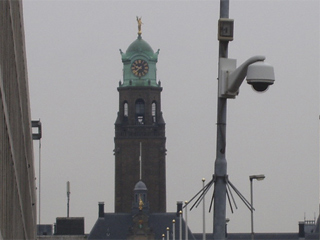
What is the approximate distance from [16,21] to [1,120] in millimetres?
10022

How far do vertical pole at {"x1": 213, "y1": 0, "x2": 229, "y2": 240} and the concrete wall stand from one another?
14335 millimetres

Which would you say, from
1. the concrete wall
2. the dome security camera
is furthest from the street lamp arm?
the concrete wall

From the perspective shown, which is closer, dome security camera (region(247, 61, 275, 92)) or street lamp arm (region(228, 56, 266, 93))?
dome security camera (region(247, 61, 275, 92))

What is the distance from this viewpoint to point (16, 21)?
44281 millimetres

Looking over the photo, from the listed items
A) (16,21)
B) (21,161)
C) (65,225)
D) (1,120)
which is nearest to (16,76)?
(16,21)

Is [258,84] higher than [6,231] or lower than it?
higher

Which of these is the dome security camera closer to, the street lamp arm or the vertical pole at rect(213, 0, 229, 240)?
the street lamp arm

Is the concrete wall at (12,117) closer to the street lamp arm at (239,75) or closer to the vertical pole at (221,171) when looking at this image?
the vertical pole at (221,171)

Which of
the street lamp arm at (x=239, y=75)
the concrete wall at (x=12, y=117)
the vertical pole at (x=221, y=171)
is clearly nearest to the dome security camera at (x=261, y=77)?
the street lamp arm at (x=239, y=75)

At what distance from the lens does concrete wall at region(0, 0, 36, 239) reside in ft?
117

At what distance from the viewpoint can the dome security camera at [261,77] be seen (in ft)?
62.4

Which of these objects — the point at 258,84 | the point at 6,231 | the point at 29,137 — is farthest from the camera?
the point at 29,137

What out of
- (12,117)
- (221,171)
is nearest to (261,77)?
(221,171)

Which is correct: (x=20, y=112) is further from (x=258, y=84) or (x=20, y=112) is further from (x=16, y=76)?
(x=258, y=84)
